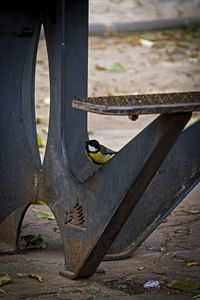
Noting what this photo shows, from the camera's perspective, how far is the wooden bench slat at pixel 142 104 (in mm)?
2363

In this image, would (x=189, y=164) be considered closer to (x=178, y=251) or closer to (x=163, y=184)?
(x=163, y=184)

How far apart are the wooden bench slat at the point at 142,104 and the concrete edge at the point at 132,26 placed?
6991mm

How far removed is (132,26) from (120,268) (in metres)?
6.98

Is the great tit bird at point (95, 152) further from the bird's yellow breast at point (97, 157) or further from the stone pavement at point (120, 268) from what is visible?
the stone pavement at point (120, 268)

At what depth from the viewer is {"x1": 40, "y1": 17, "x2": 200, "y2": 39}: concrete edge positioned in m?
9.49

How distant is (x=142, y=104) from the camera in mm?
2436

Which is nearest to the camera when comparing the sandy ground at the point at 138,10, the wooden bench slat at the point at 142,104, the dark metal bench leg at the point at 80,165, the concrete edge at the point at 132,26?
the wooden bench slat at the point at 142,104

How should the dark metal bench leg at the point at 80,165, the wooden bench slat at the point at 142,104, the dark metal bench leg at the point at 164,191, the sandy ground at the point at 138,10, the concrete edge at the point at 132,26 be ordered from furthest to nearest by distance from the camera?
the sandy ground at the point at 138,10
the concrete edge at the point at 132,26
the dark metal bench leg at the point at 164,191
the dark metal bench leg at the point at 80,165
the wooden bench slat at the point at 142,104

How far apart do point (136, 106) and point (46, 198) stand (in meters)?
1.13

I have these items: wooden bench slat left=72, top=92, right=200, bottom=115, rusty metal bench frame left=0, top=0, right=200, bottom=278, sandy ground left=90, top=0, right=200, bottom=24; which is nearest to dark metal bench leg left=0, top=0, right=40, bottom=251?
rusty metal bench frame left=0, top=0, right=200, bottom=278

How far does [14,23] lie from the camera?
338 cm

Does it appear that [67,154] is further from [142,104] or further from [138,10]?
[138,10]

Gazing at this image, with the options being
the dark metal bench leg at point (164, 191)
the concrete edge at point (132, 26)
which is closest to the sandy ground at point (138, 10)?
the concrete edge at point (132, 26)

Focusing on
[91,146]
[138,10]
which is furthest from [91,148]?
[138,10]
